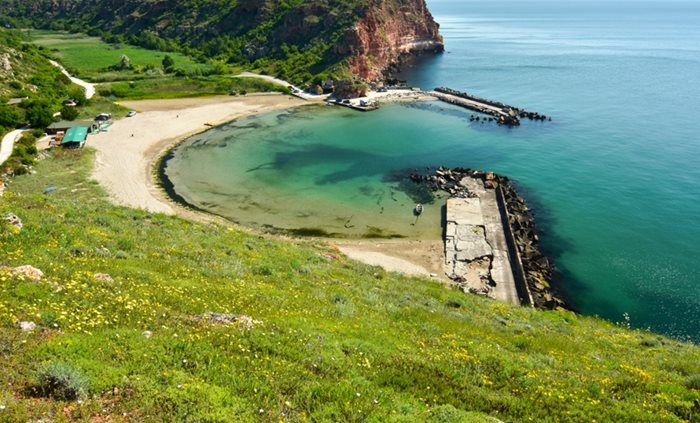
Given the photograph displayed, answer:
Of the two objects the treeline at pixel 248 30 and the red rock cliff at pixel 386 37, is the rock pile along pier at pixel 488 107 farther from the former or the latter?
the treeline at pixel 248 30

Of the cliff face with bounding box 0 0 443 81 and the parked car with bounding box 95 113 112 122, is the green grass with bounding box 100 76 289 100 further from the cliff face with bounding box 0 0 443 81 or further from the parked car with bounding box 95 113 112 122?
the parked car with bounding box 95 113 112 122

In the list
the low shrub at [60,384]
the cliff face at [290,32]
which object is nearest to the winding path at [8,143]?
the low shrub at [60,384]

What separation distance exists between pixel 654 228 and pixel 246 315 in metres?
48.4

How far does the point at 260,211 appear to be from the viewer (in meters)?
50.8

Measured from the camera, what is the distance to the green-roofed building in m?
64.2

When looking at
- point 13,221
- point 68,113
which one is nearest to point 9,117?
point 68,113

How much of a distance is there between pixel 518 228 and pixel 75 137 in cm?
6382

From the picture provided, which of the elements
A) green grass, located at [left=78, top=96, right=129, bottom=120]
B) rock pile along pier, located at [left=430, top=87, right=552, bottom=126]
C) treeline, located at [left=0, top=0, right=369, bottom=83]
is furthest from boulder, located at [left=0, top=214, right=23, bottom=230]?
treeline, located at [left=0, top=0, right=369, bottom=83]

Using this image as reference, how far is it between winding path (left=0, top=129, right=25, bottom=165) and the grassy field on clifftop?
44132 mm

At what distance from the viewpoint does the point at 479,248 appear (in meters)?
43.9

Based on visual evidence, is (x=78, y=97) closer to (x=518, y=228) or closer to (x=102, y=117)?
(x=102, y=117)

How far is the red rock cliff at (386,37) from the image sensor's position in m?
111

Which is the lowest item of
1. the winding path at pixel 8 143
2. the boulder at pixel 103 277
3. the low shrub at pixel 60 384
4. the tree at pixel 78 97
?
the winding path at pixel 8 143

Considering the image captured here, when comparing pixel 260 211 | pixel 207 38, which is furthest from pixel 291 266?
pixel 207 38
